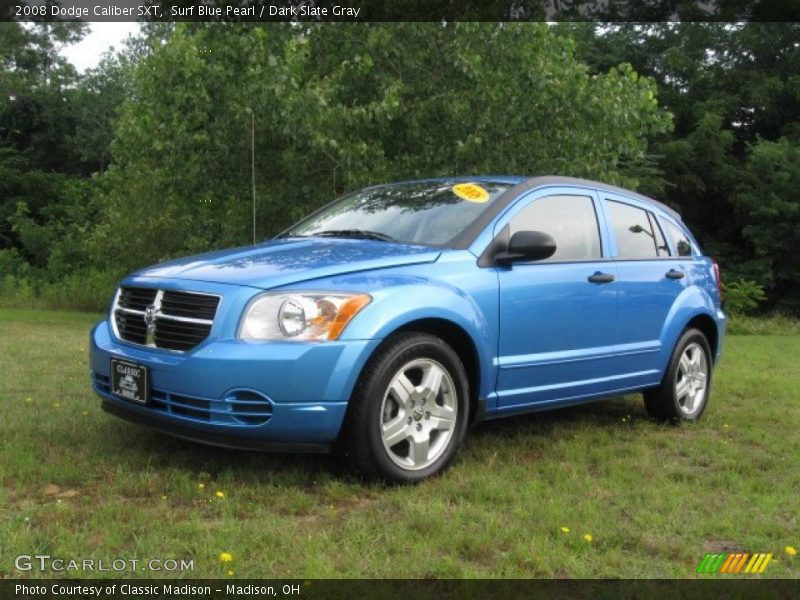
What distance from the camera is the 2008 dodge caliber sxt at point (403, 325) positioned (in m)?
3.74

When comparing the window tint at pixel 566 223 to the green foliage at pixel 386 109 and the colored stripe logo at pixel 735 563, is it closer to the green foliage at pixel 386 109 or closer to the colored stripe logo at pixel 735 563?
the colored stripe logo at pixel 735 563

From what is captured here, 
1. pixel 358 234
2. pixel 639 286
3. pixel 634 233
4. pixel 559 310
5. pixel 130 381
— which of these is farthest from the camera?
pixel 634 233

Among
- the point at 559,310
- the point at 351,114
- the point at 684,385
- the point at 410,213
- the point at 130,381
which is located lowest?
the point at 684,385

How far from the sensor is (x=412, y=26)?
1238cm

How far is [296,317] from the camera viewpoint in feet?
12.4

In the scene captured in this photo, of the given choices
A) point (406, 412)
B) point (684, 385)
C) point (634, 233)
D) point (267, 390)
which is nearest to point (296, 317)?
point (267, 390)

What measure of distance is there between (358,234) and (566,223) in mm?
1334

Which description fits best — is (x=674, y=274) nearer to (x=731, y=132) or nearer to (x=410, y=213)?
(x=410, y=213)

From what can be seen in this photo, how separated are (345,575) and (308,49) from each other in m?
9.75

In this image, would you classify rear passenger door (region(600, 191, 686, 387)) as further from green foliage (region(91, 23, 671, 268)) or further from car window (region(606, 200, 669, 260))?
green foliage (region(91, 23, 671, 268))

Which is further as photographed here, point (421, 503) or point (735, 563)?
point (421, 503)

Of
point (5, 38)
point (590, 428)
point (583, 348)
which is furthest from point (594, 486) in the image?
point (5, 38)

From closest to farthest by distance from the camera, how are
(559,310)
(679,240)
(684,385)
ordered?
(559,310) → (684,385) → (679,240)

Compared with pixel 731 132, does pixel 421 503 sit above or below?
below
